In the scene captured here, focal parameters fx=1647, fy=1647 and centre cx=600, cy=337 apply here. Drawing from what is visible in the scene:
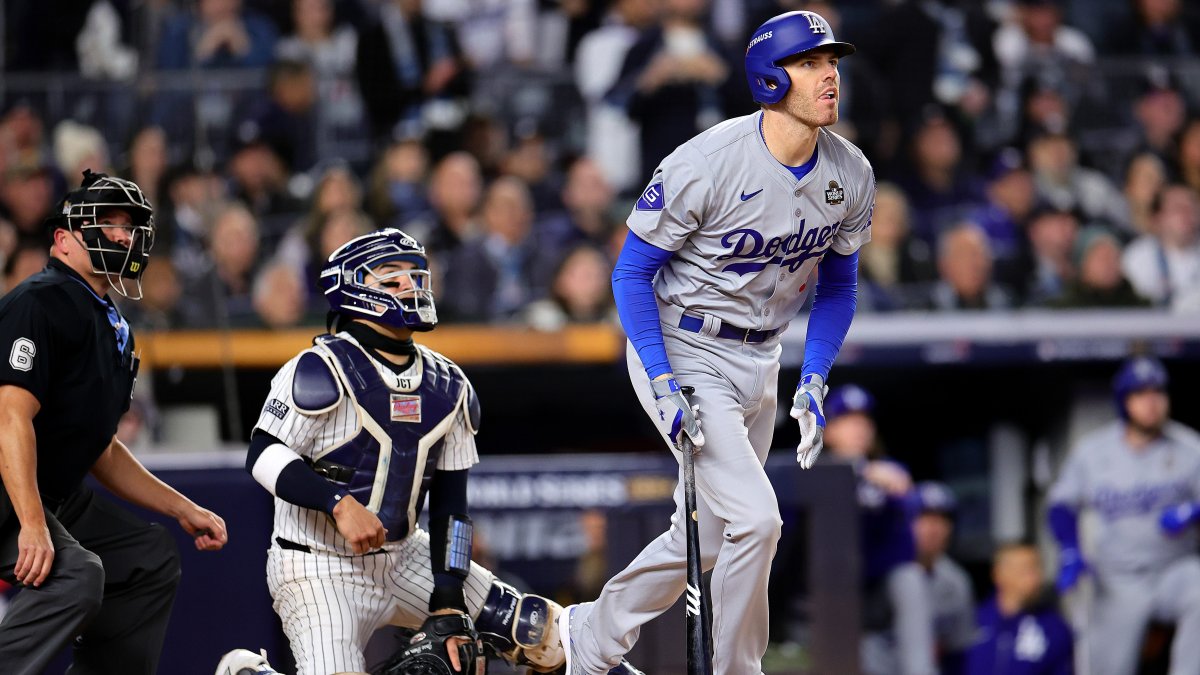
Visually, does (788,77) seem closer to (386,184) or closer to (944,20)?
(386,184)

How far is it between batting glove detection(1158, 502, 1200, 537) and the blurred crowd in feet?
6.63

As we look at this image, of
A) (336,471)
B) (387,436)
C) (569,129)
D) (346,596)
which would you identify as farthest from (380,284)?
(569,129)

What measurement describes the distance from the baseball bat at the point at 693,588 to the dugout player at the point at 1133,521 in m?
3.81

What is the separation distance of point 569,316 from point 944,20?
3.58 metres

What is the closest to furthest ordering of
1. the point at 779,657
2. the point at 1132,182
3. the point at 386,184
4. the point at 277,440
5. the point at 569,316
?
the point at 277,440 < the point at 779,657 < the point at 569,316 < the point at 386,184 < the point at 1132,182

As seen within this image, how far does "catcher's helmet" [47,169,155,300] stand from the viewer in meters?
4.45

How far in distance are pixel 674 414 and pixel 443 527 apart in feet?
2.66

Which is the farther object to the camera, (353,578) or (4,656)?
(353,578)

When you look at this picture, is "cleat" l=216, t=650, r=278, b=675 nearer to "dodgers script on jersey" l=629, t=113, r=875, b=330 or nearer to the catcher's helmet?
the catcher's helmet

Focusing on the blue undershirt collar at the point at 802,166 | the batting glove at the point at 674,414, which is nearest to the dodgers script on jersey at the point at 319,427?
the batting glove at the point at 674,414

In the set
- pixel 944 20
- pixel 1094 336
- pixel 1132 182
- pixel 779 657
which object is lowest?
pixel 779 657

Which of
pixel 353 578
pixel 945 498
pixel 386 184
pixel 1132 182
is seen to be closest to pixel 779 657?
pixel 945 498

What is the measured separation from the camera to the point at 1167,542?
7.60 metres

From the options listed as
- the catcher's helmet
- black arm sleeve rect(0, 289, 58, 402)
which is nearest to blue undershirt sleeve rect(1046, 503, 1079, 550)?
the catcher's helmet
